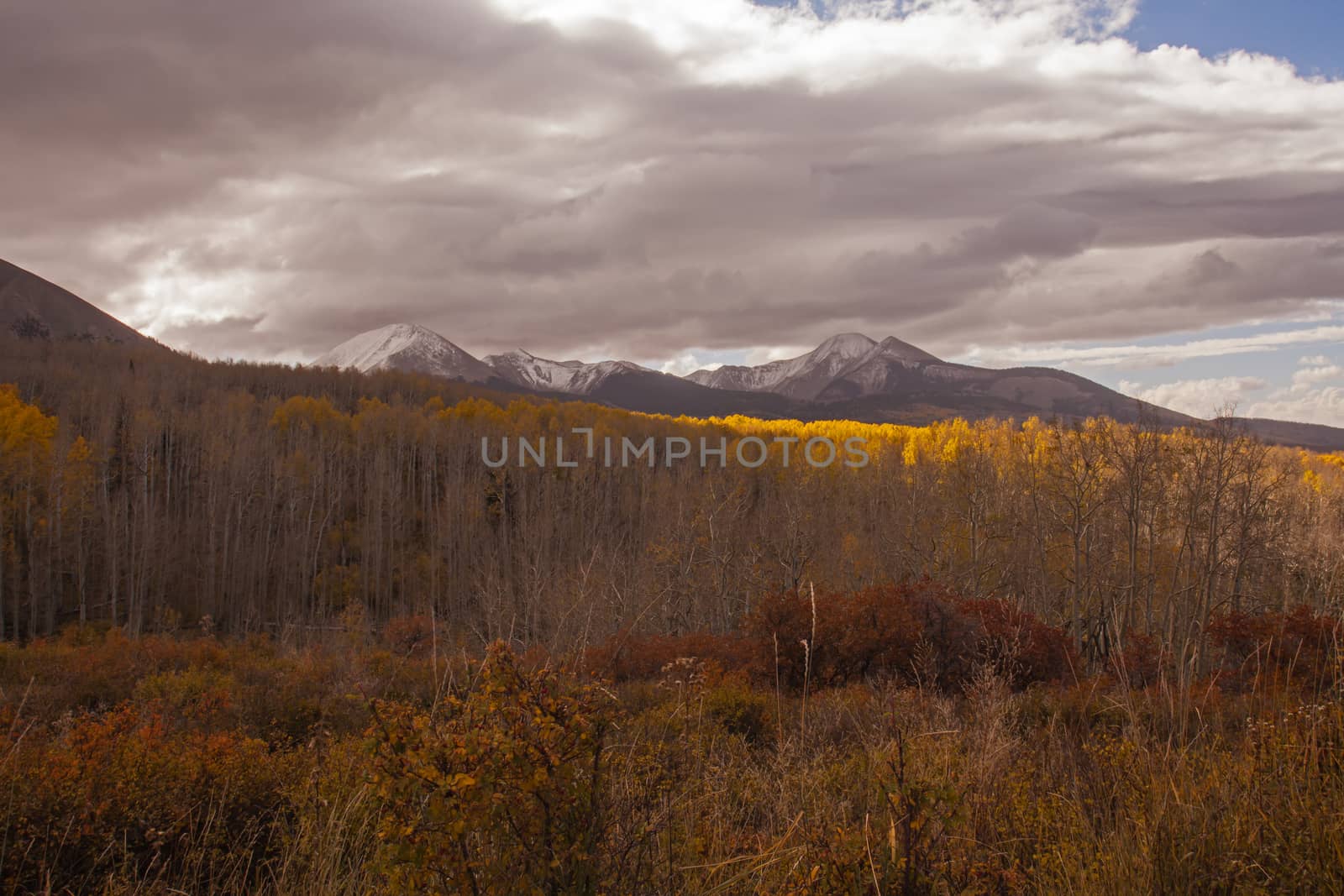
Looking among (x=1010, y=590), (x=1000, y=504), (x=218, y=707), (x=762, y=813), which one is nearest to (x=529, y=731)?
(x=762, y=813)

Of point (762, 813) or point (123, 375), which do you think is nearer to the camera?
point (762, 813)

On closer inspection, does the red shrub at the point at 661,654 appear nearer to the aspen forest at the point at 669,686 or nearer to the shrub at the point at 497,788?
the aspen forest at the point at 669,686

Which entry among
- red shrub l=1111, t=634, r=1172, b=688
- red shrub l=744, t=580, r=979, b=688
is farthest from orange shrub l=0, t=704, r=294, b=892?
red shrub l=1111, t=634, r=1172, b=688

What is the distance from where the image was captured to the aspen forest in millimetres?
2912

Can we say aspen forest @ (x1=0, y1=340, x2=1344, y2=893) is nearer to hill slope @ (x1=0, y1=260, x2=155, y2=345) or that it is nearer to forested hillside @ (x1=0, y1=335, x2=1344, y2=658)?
forested hillside @ (x1=0, y1=335, x2=1344, y2=658)

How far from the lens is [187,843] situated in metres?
5.47

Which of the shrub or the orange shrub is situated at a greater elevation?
the shrub

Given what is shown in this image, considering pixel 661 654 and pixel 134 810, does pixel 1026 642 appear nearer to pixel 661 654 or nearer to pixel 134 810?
pixel 661 654

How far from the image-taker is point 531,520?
206 feet

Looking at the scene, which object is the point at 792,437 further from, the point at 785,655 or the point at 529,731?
the point at 529,731

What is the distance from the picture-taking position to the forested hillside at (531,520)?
33.6m

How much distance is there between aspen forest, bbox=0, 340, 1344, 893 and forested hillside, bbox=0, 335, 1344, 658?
45 centimetres

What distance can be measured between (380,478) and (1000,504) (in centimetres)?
4826

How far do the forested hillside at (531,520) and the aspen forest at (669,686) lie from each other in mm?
451
